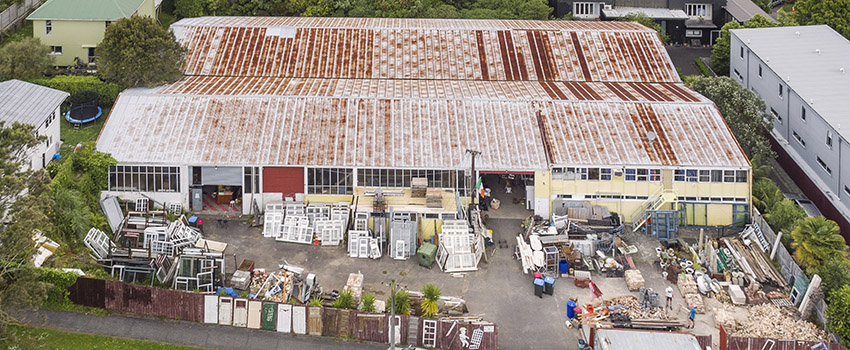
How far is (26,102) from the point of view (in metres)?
58.3

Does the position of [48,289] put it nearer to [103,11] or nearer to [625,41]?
[103,11]

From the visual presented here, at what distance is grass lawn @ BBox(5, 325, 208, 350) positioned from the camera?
41.4 metres

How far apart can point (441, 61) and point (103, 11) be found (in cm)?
3208

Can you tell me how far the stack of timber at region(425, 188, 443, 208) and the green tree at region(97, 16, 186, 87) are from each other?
84.5 ft

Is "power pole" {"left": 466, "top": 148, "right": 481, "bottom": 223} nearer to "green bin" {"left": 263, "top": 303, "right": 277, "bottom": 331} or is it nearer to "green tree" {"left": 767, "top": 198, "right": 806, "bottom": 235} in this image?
"green bin" {"left": 263, "top": 303, "right": 277, "bottom": 331}

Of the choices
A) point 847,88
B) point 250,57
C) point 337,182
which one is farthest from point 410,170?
point 847,88

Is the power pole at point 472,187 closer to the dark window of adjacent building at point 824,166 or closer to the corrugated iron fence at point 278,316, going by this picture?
the corrugated iron fence at point 278,316

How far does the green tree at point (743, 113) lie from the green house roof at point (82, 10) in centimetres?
5349

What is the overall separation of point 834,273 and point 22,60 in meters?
64.1

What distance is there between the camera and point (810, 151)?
6131 centimetres

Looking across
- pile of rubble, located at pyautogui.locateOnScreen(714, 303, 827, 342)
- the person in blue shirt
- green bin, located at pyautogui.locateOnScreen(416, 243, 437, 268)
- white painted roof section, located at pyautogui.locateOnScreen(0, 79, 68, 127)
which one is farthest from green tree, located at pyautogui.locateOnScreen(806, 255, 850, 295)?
white painted roof section, located at pyautogui.locateOnScreen(0, 79, 68, 127)

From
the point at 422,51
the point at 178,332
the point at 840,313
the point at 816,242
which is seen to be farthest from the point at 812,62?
the point at 178,332

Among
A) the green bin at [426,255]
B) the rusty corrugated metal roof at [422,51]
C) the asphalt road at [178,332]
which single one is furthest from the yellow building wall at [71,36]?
the green bin at [426,255]

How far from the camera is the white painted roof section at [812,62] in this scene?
2366 inches
